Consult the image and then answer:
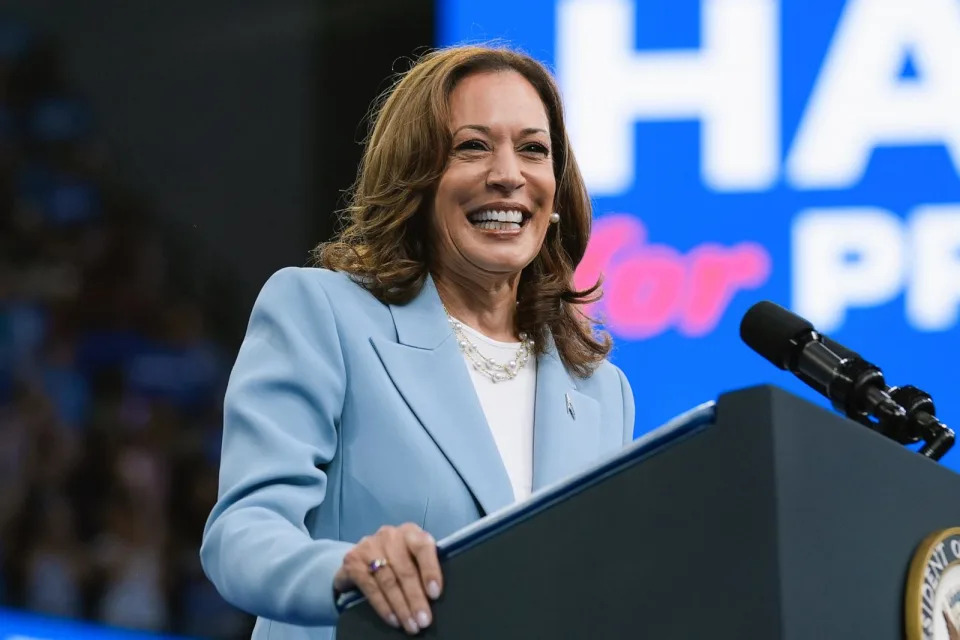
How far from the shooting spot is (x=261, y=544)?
123cm

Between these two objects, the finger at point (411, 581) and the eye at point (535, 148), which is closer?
the finger at point (411, 581)

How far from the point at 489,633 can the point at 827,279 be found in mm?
2299

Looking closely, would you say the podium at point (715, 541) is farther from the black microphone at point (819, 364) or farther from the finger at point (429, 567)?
the black microphone at point (819, 364)

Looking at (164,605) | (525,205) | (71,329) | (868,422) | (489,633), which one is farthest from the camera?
(71,329)

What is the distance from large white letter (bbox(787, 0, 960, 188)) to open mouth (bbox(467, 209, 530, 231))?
1600 mm

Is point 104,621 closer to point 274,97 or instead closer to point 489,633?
point 274,97

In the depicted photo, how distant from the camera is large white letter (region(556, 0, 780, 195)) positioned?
3.24 m

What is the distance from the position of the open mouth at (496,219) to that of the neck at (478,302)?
8 cm

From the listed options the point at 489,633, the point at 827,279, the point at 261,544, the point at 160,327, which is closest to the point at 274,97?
the point at 160,327

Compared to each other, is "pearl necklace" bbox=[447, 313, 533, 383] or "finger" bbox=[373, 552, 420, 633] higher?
"pearl necklace" bbox=[447, 313, 533, 383]

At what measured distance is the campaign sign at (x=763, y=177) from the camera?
10.3 feet

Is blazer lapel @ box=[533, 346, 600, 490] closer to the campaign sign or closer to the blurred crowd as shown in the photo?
the campaign sign

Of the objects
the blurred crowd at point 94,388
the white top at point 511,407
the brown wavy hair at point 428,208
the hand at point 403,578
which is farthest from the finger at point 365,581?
the blurred crowd at point 94,388

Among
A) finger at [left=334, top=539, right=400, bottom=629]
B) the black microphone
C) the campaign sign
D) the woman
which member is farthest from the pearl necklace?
the campaign sign
